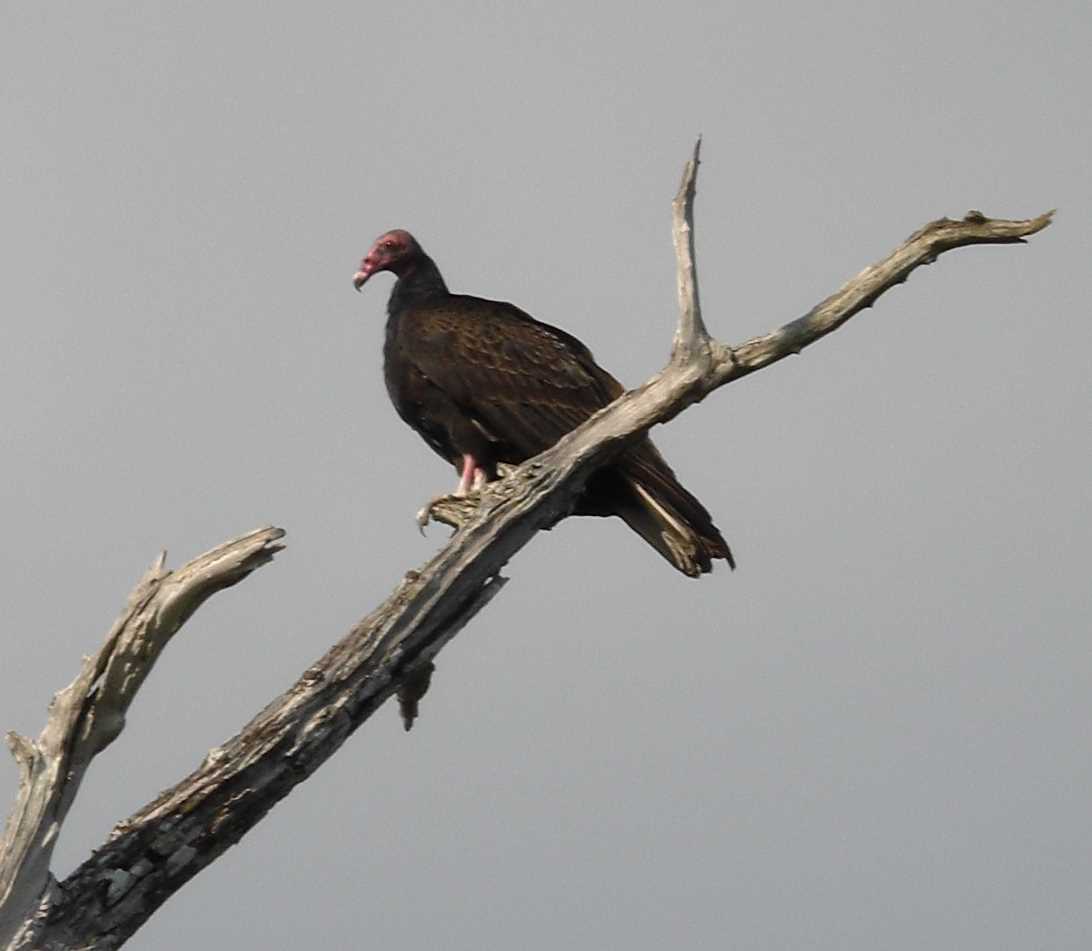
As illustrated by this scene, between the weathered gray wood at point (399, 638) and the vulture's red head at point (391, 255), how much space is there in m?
3.04

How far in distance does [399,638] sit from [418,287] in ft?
10.7

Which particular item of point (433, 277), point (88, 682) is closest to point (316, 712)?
point (88, 682)

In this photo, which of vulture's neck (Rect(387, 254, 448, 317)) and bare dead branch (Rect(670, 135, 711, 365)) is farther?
vulture's neck (Rect(387, 254, 448, 317))

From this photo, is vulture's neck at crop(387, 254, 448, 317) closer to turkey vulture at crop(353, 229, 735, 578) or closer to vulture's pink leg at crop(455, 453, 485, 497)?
turkey vulture at crop(353, 229, 735, 578)

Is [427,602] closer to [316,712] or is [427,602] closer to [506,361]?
[316,712]

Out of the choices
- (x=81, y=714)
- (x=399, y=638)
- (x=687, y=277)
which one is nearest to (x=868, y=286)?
(x=687, y=277)

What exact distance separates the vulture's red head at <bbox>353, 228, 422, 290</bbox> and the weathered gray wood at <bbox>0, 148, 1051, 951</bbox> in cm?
304

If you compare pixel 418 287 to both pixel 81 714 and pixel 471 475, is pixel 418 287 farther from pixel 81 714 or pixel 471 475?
pixel 81 714

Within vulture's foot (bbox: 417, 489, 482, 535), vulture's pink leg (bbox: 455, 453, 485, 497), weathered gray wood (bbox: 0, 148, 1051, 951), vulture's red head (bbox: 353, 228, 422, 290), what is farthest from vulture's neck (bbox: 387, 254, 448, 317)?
weathered gray wood (bbox: 0, 148, 1051, 951)

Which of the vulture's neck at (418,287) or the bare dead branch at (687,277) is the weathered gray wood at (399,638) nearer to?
the bare dead branch at (687,277)

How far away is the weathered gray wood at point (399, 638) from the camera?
568 centimetres

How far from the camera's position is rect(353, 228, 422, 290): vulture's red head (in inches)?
362

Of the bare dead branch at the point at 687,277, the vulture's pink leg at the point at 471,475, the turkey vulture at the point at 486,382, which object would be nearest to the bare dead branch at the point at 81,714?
the bare dead branch at the point at 687,277

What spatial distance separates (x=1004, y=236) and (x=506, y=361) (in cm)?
233
